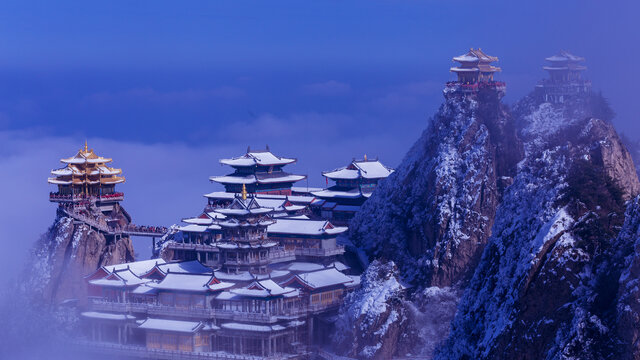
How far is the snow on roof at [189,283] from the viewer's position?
91.2 m

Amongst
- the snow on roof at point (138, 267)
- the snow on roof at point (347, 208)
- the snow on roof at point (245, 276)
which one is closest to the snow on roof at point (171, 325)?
the snow on roof at point (245, 276)

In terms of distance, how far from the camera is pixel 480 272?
61.7m

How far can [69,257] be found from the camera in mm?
104000

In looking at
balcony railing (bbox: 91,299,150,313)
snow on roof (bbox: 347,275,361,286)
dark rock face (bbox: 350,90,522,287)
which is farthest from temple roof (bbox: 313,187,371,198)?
balcony railing (bbox: 91,299,150,313)

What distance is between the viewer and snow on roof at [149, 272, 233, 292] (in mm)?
91250

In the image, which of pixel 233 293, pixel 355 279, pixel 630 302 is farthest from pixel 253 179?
pixel 630 302

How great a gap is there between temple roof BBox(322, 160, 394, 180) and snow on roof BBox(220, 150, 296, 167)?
6574 millimetres

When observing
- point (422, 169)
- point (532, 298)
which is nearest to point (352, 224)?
point (422, 169)

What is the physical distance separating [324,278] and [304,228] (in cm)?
649

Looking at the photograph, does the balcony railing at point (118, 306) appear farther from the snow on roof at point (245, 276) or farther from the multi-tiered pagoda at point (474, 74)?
the multi-tiered pagoda at point (474, 74)

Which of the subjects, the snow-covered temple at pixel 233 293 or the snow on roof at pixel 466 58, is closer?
the snow-covered temple at pixel 233 293

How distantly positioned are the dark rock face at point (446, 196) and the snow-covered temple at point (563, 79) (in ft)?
30.4

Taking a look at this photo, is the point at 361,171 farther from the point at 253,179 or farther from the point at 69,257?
the point at 69,257

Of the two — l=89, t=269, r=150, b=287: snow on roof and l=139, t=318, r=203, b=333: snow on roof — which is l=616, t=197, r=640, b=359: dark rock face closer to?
l=139, t=318, r=203, b=333: snow on roof
